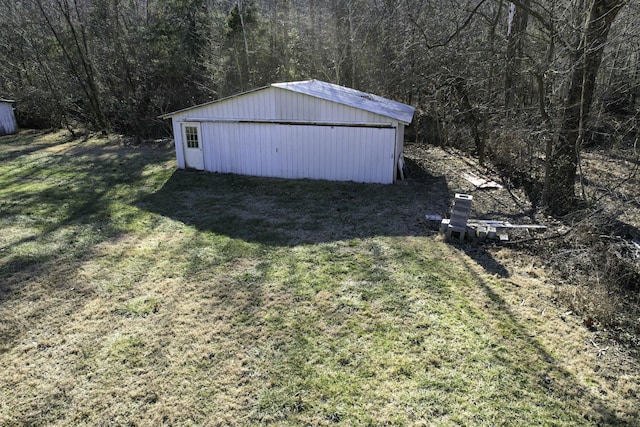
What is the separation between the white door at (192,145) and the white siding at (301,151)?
225mm

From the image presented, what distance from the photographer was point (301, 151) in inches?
418

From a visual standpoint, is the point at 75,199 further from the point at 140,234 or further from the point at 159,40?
the point at 159,40

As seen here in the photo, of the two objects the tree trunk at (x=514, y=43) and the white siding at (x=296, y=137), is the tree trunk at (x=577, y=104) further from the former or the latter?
the white siding at (x=296, y=137)

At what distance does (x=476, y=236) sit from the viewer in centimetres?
670

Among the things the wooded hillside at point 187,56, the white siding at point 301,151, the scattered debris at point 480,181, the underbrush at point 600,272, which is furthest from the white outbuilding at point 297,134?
the wooded hillside at point 187,56

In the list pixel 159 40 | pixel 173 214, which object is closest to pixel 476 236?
pixel 173 214

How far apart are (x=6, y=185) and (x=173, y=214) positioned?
6.03 meters

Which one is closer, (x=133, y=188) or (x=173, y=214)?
(x=173, y=214)

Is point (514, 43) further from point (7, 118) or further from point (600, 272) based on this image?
point (7, 118)

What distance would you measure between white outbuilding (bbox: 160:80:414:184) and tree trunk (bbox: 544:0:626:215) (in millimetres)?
3539

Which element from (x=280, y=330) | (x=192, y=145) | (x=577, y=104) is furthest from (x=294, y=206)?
(x=577, y=104)

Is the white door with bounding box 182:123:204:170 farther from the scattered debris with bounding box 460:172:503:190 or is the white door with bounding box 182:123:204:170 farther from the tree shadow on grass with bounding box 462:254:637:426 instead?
the tree shadow on grass with bounding box 462:254:637:426

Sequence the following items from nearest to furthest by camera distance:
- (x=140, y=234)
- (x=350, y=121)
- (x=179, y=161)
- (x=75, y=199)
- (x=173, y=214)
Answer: (x=140, y=234)
(x=173, y=214)
(x=75, y=199)
(x=350, y=121)
(x=179, y=161)

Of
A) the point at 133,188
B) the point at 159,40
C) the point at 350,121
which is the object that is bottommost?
the point at 133,188
